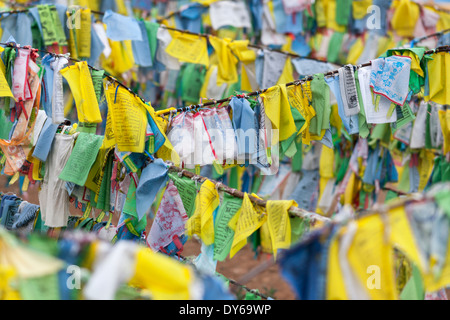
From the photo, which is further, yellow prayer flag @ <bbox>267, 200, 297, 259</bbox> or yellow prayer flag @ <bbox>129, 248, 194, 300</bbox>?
yellow prayer flag @ <bbox>267, 200, 297, 259</bbox>

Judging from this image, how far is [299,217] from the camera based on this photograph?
255 cm

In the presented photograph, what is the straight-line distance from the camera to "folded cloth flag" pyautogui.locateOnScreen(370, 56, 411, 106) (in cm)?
361

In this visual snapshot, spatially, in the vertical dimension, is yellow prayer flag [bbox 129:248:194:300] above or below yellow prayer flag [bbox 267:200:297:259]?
above

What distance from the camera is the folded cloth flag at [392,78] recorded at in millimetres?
3607

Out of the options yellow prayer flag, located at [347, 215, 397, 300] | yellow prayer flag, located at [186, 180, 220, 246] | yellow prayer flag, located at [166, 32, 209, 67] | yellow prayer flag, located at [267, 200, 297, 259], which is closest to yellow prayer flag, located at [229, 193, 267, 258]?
yellow prayer flag, located at [267, 200, 297, 259]

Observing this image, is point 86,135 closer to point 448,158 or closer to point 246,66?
point 246,66

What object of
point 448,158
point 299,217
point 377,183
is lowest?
point 377,183

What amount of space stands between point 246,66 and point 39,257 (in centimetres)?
424

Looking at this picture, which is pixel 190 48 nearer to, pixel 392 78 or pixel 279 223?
pixel 392 78

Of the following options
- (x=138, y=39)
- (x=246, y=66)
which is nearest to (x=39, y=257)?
(x=138, y=39)

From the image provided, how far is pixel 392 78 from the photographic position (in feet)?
11.9

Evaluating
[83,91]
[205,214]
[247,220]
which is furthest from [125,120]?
[247,220]

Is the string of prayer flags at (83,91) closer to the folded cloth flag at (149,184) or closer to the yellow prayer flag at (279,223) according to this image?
the folded cloth flag at (149,184)

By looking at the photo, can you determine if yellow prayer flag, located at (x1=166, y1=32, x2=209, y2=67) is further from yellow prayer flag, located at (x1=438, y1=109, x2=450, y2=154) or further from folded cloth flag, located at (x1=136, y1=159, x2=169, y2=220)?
folded cloth flag, located at (x1=136, y1=159, x2=169, y2=220)
